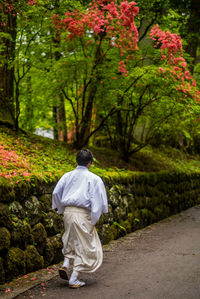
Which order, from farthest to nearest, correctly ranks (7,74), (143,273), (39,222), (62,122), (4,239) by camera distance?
(62,122), (7,74), (39,222), (143,273), (4,239)

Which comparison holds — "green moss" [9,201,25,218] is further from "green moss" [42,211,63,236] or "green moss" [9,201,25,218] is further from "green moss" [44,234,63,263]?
"green moss" [44,234,63,263]

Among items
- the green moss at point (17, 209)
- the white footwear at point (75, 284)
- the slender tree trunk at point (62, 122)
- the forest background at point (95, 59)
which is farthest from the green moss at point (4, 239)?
the slender tree trunk at point (62, 122)

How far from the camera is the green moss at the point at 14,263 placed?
4934 millimetres

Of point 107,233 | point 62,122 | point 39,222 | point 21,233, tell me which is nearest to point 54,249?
point 39,222

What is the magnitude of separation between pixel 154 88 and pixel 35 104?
469 centimetres

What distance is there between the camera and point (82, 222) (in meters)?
4.82

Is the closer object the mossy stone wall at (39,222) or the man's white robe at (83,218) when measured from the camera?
the man's white robe at (83,218)

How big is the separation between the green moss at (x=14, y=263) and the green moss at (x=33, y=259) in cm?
13

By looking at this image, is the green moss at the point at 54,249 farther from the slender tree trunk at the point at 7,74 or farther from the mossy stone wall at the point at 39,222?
the slender tree trunk at the point at 7,74

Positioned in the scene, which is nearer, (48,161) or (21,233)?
(21,233)

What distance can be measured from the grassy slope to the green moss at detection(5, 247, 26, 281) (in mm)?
1037

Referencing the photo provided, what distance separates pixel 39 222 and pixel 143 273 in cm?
192

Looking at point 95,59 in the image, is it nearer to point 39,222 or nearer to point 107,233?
point 107,233

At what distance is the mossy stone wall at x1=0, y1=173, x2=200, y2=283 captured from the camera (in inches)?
198
